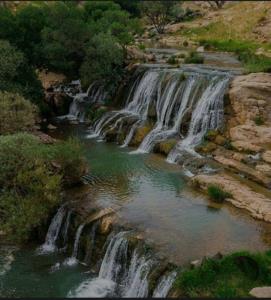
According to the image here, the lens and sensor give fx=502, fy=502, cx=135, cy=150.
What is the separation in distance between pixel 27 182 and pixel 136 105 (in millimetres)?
18720

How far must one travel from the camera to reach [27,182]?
26812 millimetres

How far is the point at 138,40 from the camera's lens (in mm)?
71188

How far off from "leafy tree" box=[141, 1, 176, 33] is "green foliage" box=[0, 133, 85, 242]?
52210mm

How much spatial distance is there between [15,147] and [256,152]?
15.6 metres

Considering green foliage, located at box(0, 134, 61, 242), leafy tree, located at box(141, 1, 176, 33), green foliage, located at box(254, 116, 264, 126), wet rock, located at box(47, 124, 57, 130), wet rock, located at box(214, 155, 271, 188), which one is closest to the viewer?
green foliage, located at box(0, 134, 61, 242)

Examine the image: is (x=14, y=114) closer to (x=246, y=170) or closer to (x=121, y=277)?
(x=121, y=277)

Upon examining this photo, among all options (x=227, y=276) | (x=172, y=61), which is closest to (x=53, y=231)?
(x=227, y=276)

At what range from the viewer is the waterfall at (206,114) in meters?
37.0

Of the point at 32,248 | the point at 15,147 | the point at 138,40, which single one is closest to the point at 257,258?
the point at 32,248

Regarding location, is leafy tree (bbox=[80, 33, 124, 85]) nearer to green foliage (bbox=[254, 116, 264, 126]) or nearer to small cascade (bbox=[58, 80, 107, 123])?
small cascade (bbox=[58, 80, 107, 123])

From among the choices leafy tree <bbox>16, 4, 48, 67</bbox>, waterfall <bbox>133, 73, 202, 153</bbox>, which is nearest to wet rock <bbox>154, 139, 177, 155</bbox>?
waterfall <bbox>133, 73, 202, 153</bbox>

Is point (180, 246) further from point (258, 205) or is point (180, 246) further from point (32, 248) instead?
point (32, 248)

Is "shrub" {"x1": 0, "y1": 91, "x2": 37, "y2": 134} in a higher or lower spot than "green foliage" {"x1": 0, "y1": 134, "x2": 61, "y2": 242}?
higher

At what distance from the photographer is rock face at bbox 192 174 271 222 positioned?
26.6m
